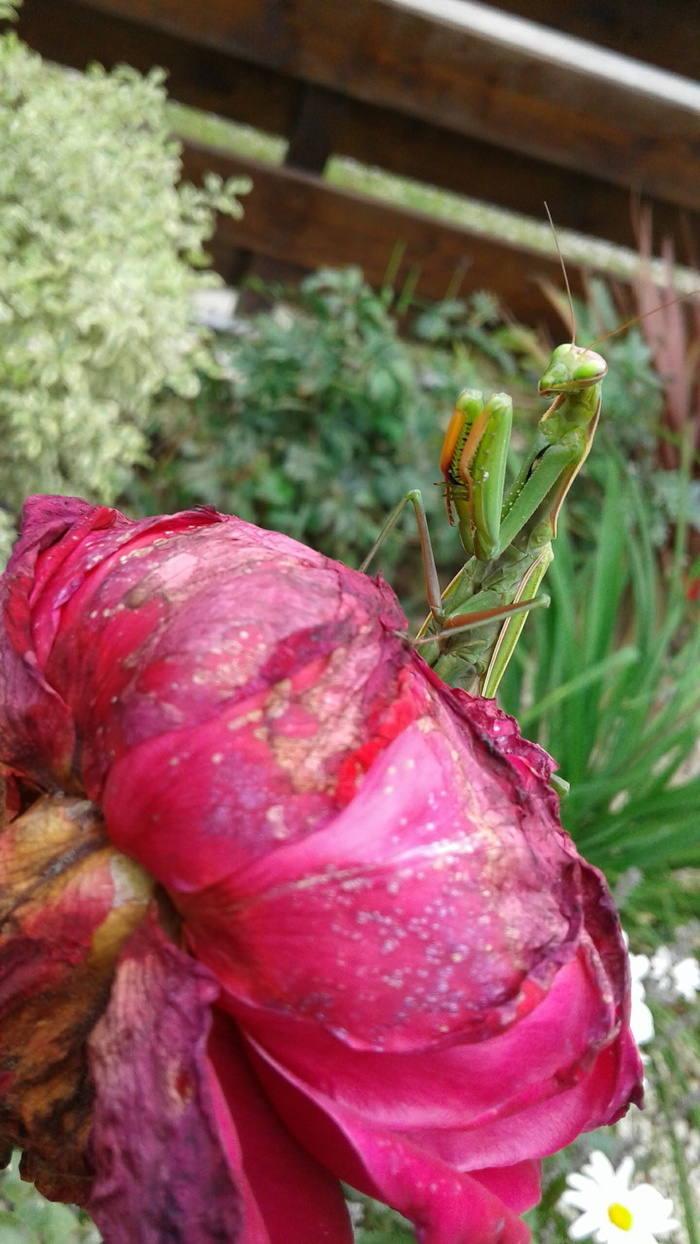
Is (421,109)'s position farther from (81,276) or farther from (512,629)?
(512,629)

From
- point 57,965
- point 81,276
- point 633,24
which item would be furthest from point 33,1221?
point 633,24

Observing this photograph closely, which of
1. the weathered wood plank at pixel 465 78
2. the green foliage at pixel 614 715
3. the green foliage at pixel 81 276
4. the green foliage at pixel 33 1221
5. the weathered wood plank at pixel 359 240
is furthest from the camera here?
the weathered wood plank at pixel 359 240

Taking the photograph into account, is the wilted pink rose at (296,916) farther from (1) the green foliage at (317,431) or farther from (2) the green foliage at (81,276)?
(1) the green foliage at (317,431)

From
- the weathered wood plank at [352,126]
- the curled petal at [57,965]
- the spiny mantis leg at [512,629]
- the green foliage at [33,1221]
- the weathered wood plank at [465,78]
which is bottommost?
the green foliage at [33,1221]

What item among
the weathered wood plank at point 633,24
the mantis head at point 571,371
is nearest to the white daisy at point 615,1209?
the mantis head at point 571,371

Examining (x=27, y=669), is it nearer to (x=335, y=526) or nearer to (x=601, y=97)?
(x=335, y=526)
